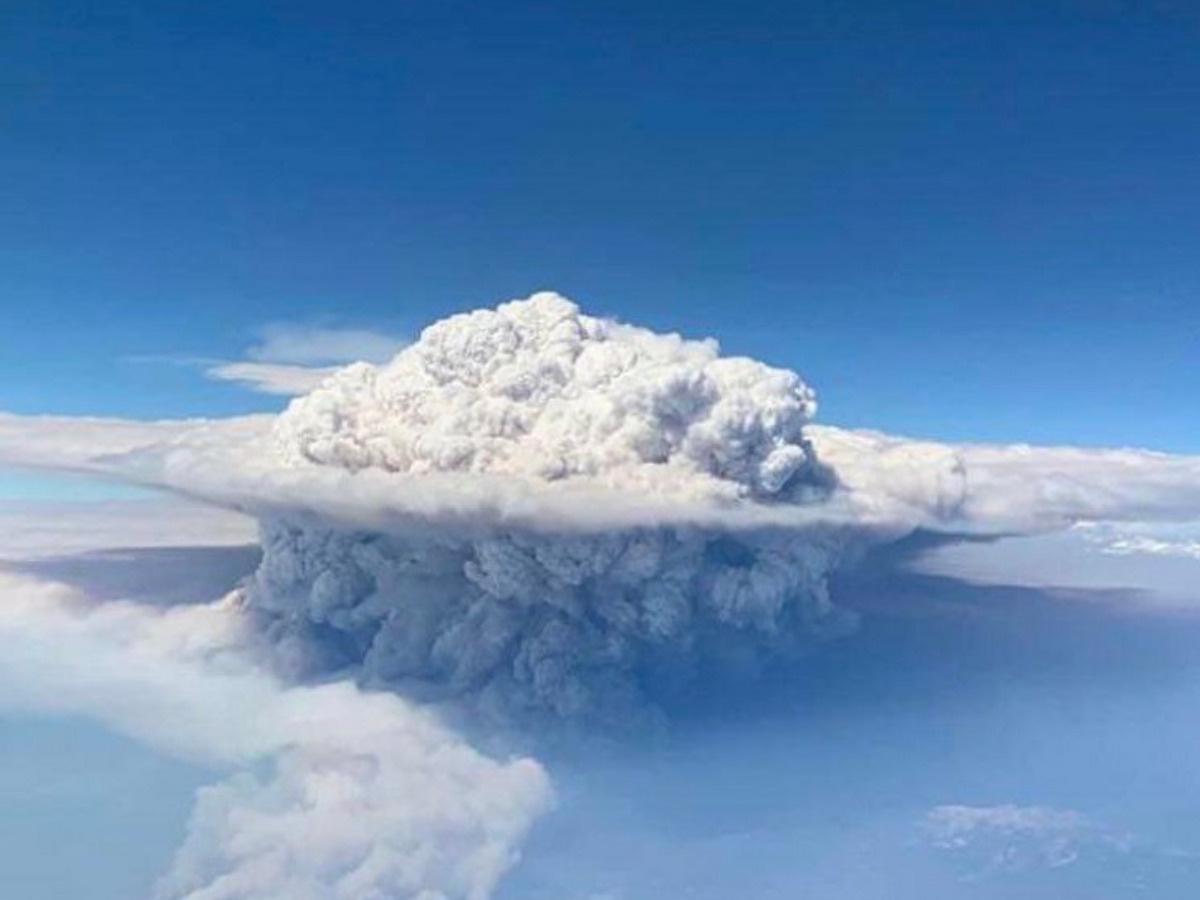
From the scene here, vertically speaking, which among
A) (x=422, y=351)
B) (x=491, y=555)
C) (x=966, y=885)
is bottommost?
(x=966, y=885)

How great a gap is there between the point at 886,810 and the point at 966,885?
30.0 ft

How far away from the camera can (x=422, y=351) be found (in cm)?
3719

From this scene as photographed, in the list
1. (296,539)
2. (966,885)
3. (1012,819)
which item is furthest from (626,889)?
(296,539)

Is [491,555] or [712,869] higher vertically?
[491,555]

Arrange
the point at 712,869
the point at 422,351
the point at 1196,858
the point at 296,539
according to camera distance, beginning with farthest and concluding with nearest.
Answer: the point at 1196,858, the point at 712,869, the point at 296,539, the point at 422,351

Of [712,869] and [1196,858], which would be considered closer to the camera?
[712,869]

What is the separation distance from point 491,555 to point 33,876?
70.2 meters

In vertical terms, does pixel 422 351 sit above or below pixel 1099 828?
above

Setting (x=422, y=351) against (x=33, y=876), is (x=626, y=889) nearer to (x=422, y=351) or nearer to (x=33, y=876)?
(x=33, y=876)

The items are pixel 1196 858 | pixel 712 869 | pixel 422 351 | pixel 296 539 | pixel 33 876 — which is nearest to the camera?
pixel 422 351

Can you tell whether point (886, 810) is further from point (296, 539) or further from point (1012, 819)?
point (296, 539)

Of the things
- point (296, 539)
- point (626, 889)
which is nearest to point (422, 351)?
point (296, 539)

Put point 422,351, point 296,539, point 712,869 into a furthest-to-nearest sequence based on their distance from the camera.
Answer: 1. point 712,869
2. point 296,539
3. point 422,351

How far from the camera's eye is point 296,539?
43938mm
